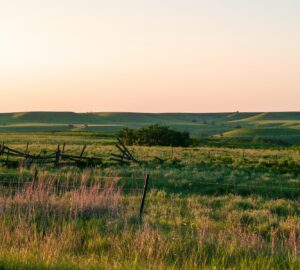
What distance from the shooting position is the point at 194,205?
1691 cm

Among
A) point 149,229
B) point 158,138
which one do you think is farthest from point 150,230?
point 158,138

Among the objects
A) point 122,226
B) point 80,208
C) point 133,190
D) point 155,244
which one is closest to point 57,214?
point 80,208

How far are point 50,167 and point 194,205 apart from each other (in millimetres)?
14639

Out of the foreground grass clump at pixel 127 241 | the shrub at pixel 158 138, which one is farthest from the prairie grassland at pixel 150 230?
the shrub at pixel 158 138

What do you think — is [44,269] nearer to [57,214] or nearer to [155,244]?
[155,244]

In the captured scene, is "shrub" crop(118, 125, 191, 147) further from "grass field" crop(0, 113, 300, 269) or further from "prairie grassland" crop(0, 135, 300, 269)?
"prairie grassland" crop(0, 135, 300, 269)

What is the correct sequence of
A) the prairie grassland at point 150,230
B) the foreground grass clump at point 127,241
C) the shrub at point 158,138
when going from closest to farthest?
1. the foreground grass clump at point 127,241
2. the prairie grassland at point 150,230
3. the shrub at point 158,138

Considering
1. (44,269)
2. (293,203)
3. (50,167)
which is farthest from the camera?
(50,167)

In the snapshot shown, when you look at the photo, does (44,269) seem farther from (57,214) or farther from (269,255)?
(57,214)

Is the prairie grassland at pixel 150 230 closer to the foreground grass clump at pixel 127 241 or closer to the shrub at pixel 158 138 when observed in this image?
the foreground grass clump at pixel 127 241

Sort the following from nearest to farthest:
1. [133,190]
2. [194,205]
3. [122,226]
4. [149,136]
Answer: [122,226] < [194,205] < [133,190] < [149,136]

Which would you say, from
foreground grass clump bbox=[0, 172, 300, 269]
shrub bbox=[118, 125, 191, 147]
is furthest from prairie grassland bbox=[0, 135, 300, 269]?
shrub bbox=[118, 125, 191, 147]

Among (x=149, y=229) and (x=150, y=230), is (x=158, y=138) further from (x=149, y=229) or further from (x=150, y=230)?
→ (x=149, y=229)

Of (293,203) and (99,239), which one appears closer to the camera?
(99,239)
